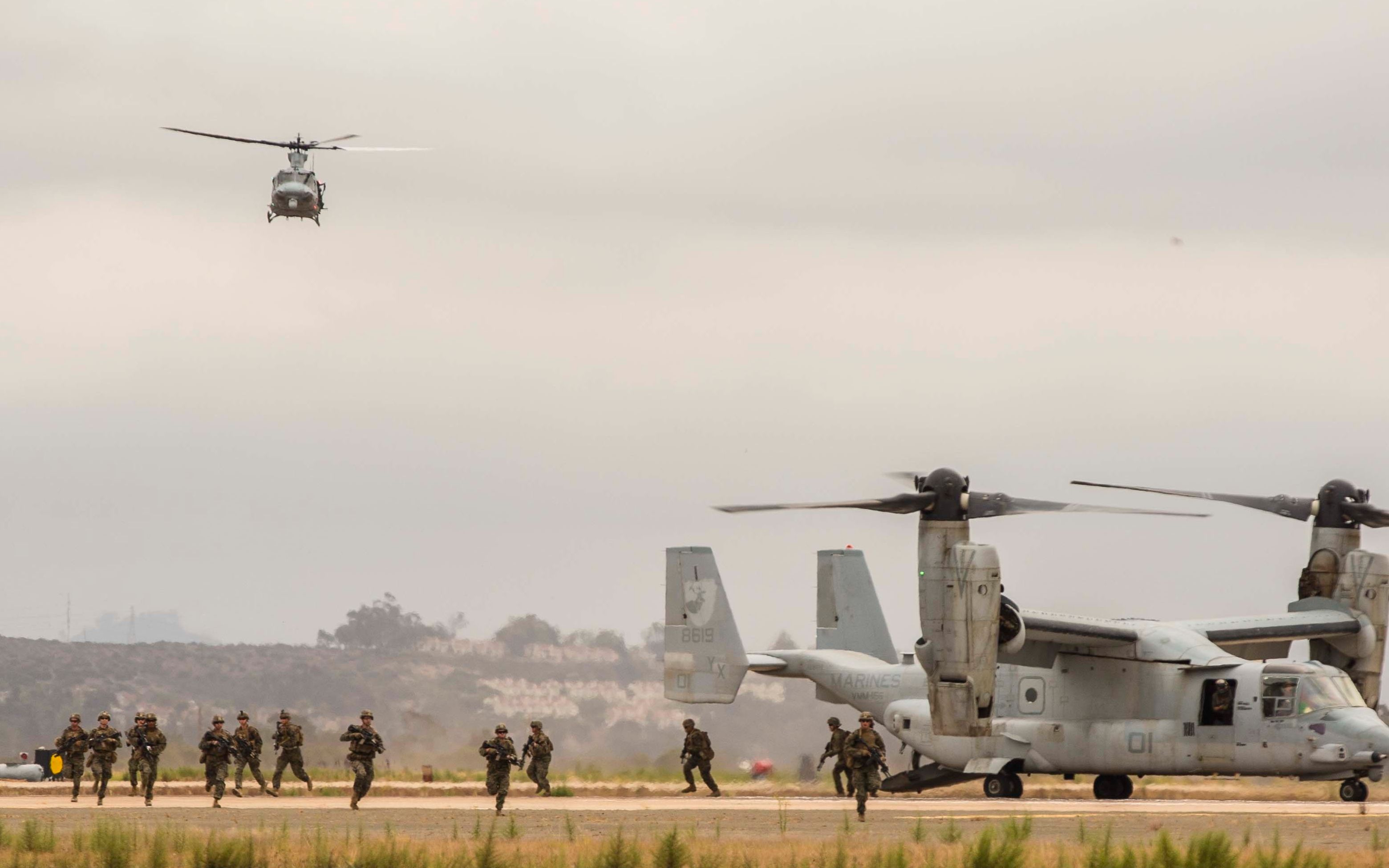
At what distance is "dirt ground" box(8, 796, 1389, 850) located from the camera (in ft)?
86.6

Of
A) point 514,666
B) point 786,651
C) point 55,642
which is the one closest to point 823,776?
point 786,651

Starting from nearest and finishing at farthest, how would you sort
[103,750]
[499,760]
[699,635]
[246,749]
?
[499,760] → [103,750] → [246,749] → [699,635]

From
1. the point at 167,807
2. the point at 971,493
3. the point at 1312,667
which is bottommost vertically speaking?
the point at 167,807

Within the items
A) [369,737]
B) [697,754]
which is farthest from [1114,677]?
[369,737]

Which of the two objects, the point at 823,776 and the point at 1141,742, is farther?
the point at 823,776

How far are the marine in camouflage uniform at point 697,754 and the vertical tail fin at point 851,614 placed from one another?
605 cm

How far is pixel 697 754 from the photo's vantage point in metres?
39.0

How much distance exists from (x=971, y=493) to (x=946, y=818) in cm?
582

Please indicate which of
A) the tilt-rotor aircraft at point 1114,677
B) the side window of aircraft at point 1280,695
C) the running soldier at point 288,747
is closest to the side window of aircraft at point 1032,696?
the tilt-rotor aircraft at point 1114,677

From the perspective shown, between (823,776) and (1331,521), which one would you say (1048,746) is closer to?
(1331,521)

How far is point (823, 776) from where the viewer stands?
46.5 meters

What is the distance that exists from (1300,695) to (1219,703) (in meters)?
1.39

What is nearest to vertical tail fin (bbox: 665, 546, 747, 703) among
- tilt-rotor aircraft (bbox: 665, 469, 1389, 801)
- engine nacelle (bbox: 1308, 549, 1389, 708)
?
tilt-rotor aircraft (bbox: 665, 469, 1389, 801)

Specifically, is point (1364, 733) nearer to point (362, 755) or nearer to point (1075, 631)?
point (1075, 631)
